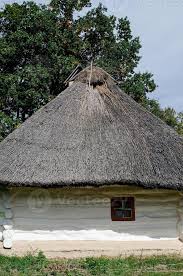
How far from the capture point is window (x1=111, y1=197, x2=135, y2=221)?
1227cm

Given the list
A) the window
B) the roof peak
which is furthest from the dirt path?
the roof peak

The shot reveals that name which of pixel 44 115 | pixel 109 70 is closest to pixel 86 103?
pixel 44 115

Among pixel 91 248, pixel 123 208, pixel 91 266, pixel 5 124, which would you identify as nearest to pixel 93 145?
pixel 123 208

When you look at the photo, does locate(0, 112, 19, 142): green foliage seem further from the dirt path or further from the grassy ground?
the grassy ground

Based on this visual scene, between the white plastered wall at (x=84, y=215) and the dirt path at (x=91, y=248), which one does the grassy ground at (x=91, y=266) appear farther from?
the white plastered wall at (x=84, y=215)

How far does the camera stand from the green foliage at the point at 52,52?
20.2 meters

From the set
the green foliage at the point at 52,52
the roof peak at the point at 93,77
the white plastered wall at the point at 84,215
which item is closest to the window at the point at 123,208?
the white plastered wall at the point at 84,215

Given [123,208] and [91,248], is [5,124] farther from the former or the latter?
[91,248]

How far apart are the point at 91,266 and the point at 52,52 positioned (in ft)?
40.6

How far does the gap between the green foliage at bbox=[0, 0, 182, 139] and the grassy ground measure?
1039 centimetres

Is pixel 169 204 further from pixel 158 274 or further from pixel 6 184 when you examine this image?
pixel 6 184

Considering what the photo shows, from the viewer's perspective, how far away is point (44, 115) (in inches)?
549

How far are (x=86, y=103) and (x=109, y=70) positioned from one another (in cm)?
716

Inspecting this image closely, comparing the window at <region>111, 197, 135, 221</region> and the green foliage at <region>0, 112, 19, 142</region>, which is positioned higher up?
the green foliage at <region>0, 112, 19, 142</region>
